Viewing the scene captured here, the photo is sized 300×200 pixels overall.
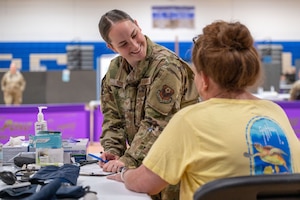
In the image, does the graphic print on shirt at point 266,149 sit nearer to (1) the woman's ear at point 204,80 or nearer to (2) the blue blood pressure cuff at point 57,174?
(1) the woman's ear at point 204,80

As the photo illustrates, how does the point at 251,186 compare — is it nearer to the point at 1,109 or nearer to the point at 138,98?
the point at 138,98

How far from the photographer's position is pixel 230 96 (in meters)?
1.24

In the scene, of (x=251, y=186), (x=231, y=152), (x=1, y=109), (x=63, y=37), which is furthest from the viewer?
(x=63, y=37)

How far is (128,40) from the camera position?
1.82 meters

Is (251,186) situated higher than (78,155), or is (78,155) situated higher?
(251,186)

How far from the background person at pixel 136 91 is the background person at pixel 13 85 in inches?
344

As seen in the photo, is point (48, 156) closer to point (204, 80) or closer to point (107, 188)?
point (107, 188)

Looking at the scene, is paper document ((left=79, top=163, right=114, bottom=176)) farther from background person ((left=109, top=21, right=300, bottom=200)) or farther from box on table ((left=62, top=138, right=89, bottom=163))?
background person ((left=109, top=21, right=300, bottom=200))

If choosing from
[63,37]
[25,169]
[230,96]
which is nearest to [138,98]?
[25,169]

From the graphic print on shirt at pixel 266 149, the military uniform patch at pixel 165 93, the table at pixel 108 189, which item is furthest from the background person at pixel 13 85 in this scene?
the graphic print on shirt at pixel 266 149

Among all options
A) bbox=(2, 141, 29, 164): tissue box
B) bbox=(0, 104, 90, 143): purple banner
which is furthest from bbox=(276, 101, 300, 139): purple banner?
bbox=(2, 141, 29, 164): tissue box

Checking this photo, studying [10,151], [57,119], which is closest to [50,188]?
[10,151]

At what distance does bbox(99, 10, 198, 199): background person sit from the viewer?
1.74m

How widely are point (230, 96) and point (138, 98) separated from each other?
69cm
